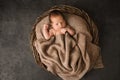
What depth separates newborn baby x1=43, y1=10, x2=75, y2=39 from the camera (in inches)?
63.4

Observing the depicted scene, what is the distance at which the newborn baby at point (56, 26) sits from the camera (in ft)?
5.28

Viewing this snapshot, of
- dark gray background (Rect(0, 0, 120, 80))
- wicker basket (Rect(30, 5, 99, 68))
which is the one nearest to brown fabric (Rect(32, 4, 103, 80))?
wicker basket (Rect(30, 5, 99, 68))

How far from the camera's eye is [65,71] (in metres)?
1.64

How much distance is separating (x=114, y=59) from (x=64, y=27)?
373mm

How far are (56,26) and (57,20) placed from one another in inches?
1.5

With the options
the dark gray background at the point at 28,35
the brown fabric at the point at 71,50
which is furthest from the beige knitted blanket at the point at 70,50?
the dark gray background at the point at 28,35

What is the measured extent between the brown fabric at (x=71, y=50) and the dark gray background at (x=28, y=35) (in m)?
0.11

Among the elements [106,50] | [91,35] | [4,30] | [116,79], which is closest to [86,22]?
[91,35]

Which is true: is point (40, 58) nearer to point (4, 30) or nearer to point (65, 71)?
point (65, 71)

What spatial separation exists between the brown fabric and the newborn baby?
0.02 m

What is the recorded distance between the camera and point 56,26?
163cm

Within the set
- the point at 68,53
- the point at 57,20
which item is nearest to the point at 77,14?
the point at 57,20

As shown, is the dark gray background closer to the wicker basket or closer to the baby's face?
the wicker basket

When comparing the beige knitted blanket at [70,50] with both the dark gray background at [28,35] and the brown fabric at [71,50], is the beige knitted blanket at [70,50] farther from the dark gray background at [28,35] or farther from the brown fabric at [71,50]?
the dark gray background at [28,35]
